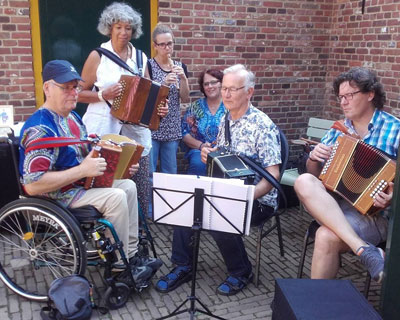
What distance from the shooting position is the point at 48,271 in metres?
3.29

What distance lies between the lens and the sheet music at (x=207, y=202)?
2398mm

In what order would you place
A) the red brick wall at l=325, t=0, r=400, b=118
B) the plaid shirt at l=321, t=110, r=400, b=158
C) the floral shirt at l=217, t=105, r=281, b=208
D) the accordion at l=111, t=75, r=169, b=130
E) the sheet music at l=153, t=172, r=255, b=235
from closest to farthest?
the sheet music at l=153, t=172, r=255, b=235, the plaid shirt at l=321, t=110, r=400, b=158, the floral shirt at l=217, t=105, r=281, b=208, the accordion at l=111, t=75, r=169, b=130, the red brick wall at l=325, t=0, r=400, b=118

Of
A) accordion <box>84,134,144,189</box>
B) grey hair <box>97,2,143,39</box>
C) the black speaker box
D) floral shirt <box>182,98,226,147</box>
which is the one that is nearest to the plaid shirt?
the black speaker box

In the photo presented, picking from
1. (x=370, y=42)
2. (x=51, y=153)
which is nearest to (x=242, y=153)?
(x=51, y=153)

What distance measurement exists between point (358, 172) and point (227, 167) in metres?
0.80

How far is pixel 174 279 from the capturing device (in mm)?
3123

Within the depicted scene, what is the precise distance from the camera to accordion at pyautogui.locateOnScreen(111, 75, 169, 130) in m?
3.35

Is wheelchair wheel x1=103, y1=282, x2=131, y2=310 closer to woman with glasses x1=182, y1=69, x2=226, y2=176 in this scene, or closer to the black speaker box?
the black speaker box

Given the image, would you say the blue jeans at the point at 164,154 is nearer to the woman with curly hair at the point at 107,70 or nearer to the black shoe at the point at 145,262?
the woman with curly hair at the point at 107,70

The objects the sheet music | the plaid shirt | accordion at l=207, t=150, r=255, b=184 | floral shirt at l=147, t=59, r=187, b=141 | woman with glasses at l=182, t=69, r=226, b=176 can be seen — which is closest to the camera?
the sheet music

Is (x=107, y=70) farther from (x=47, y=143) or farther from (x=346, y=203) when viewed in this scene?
(x=346, y=203)

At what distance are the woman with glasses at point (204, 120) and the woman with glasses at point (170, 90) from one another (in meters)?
0.14

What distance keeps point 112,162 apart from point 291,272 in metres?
1.67

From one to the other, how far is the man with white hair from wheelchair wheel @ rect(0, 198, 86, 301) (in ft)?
2.32
